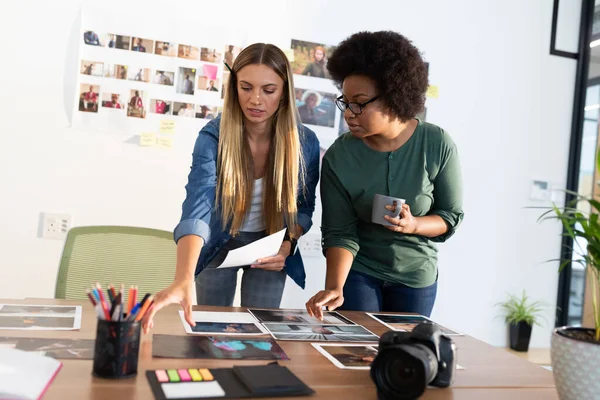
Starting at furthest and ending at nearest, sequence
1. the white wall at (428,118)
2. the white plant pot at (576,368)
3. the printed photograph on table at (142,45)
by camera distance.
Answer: the printed photograph on table at (142,45) → the white wall at (428,118) → the white plant pot at (576,368)

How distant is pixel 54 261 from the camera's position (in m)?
2.52

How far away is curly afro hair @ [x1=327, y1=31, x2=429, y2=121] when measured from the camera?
5.74 feet

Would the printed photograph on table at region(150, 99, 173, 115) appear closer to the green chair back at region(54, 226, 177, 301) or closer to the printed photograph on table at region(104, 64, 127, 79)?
the printed photograph on table at region(104, 64, 127, 79)

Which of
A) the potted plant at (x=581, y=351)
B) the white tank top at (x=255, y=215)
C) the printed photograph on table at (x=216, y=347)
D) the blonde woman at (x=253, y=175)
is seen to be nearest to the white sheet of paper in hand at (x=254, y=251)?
the blonde woman at (x=253, y=175)

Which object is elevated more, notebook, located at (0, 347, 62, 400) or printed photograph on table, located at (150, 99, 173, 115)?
printed photograph on table, located at (150, 99, 173, 115)

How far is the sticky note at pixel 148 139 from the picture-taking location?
102 inches

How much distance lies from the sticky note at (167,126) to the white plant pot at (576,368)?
200cm

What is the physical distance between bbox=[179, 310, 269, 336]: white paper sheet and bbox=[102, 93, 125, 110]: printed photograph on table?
4.70 ft

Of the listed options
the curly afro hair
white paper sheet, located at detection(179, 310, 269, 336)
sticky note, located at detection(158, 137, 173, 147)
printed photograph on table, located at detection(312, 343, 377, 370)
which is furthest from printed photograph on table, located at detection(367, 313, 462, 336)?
sticky note, located at detection(158, 137, 173, 147)

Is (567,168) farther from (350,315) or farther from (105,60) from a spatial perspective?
(105,60)

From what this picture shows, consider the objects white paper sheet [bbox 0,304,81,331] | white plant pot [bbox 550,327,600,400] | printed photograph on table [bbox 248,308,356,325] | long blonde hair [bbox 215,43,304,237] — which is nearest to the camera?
white plant pot [bbox 550,327,600,400]

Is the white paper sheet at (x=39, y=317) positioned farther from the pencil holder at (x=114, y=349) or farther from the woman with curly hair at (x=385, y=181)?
the woman with curly hair at (x=385, y=181)

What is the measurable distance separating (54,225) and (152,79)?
0.74m

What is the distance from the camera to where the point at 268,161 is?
177 cm
